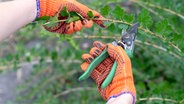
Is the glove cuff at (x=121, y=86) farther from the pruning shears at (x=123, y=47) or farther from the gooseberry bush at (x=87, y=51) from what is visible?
the gooseberry bush at (x=87, y=51)

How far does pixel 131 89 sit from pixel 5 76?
60.7 inches

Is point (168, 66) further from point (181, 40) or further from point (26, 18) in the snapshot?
point (26, 18)

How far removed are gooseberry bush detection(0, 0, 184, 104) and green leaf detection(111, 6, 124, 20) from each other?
1.0 inches

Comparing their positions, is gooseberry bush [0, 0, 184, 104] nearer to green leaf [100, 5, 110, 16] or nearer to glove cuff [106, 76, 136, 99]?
green leaf [100, 5, 110, 16]

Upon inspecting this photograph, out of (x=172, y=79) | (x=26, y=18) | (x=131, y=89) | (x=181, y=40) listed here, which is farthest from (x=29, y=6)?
(x=172, y=79)

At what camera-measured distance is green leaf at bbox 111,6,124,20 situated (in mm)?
1191

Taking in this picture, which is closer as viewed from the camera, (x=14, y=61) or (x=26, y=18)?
(x=26, y=18)

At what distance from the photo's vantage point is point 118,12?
3.93ft

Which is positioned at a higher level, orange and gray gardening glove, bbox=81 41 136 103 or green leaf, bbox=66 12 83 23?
green leaf, bbox=66 12 83 23

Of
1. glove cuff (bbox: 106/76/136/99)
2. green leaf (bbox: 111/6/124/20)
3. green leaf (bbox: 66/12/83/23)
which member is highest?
green leaf (bbox: 111/6/124/20)

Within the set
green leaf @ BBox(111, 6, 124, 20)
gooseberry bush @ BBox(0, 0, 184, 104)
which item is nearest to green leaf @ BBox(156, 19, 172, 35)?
gooseberry bush @ BBox(0, 0, 184, 104)

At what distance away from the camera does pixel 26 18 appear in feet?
3.73

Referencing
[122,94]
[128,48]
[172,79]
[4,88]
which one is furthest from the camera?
[4,88]

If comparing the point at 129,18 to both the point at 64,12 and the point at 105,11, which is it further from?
the point at 64,12
